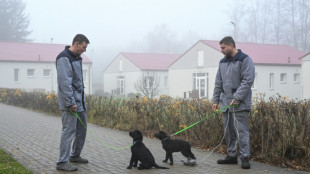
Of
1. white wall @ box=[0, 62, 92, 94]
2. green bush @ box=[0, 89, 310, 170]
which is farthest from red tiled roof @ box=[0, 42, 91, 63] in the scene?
green bush @ box=[0, 89, 310, 170]

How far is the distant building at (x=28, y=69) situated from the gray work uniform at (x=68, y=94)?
115 ft

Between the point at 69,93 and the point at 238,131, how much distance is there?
2.82 m

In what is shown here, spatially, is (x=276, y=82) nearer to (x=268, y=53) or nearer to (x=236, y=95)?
(x=268, y=53)

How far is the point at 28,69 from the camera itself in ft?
138

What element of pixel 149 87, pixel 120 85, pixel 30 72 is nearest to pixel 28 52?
pixel 30 72

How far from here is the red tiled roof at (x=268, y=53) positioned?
33.7m

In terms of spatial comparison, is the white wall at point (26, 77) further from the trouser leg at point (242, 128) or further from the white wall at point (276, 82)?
the trouser leg at point (242, 128)

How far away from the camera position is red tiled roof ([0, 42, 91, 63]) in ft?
137

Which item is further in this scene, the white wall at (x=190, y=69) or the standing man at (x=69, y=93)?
the white wall at (x=190, y=69)

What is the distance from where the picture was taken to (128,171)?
5691mm

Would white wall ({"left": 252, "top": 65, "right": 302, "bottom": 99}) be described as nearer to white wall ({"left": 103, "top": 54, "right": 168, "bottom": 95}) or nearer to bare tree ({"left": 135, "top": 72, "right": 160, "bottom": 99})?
bare tree ({"left": 135, "top": 72, "right": 160, "bottom": 99})

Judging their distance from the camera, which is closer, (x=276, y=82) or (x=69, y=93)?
(x=69, y=93)

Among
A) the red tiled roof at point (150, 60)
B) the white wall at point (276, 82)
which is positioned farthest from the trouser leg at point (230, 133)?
the red tiled roof at point (150, 60)

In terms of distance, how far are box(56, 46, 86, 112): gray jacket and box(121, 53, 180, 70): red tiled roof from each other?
3671 cm
